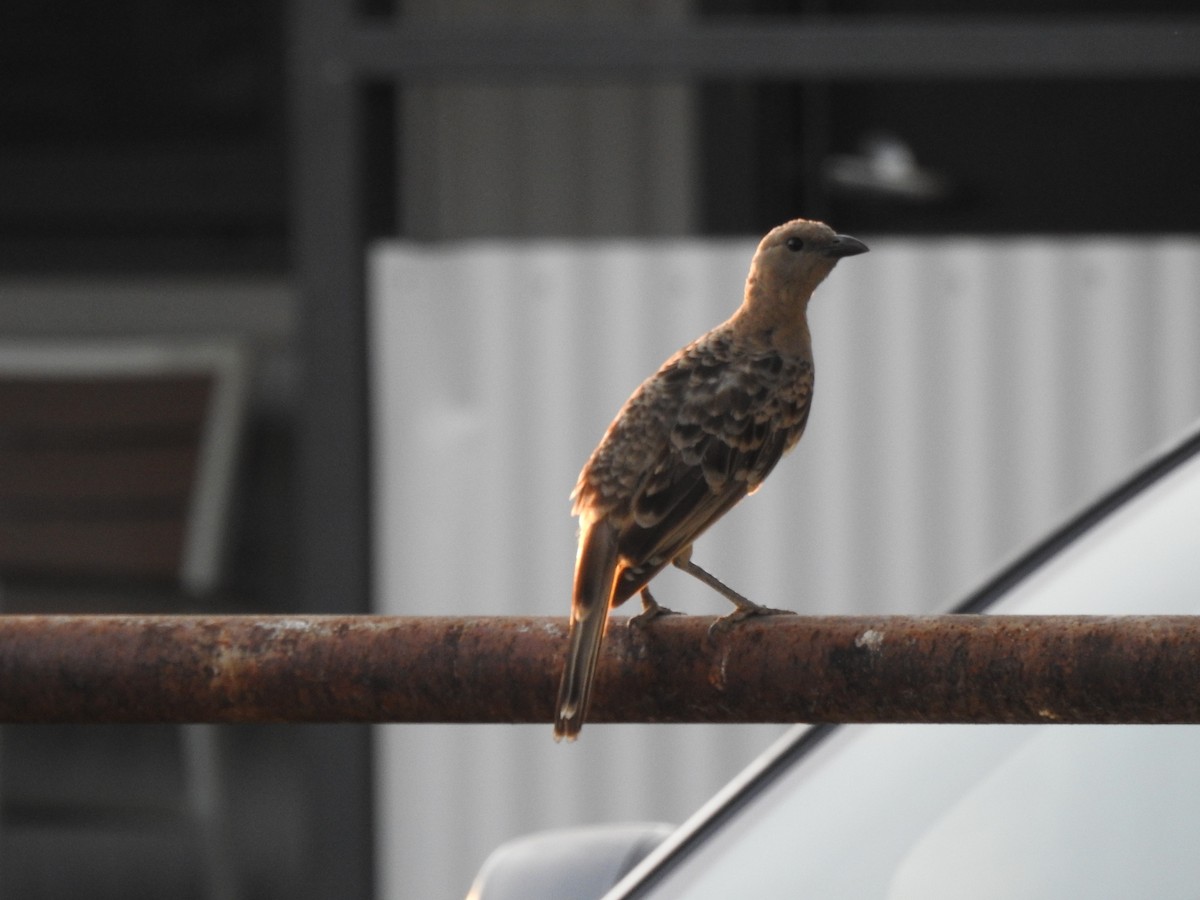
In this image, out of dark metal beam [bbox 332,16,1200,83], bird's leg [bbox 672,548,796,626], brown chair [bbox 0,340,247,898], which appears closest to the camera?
bird's leg [bbox 672,548,796,626]

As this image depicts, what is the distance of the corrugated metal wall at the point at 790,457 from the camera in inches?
135

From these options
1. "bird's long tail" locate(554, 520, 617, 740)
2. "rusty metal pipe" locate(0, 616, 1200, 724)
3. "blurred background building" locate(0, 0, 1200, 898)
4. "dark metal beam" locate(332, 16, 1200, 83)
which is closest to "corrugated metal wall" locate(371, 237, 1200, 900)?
"blurred background building" locate(0, 0, 1200, 898)

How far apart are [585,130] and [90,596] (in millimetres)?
2151

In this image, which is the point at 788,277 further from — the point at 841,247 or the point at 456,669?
the point at 456,669

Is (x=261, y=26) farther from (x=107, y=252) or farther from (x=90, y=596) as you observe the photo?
(x=90, y=596)

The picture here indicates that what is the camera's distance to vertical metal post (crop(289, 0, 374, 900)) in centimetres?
339

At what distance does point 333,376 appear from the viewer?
342 cm

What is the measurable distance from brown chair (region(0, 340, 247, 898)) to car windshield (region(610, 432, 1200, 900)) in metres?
3.46

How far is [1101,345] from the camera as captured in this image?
3.43 meters

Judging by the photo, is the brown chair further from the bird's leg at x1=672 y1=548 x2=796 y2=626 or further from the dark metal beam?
the bird's leg at x1=672 y1=548 x2=796 y2=626

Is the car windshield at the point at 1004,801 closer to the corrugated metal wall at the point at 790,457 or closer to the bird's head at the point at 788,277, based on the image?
the bird's head at the point at 788,277

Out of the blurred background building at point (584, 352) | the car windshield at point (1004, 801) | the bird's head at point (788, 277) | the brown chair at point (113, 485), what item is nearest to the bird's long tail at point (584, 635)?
the car windshield at point (1004, 801)

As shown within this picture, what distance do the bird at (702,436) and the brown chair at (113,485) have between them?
3327mm

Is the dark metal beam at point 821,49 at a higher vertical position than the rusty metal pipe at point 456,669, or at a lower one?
higher
